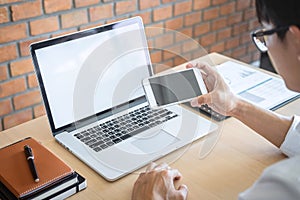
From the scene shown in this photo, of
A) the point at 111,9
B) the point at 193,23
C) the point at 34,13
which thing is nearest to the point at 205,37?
the point at 193,23

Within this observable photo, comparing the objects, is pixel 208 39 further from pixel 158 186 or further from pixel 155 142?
pixel 158 186

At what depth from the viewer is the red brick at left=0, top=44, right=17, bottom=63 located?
172 centimetres

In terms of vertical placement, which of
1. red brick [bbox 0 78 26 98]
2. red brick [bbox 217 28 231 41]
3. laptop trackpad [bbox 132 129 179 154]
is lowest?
red brick [bbox 217 28 231 41]

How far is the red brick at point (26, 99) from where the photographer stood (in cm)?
186

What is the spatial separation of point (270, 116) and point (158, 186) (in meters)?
0.43

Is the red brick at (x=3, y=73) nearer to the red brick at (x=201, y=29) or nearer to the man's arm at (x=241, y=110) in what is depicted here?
the man's arm at (x=241, y=110)

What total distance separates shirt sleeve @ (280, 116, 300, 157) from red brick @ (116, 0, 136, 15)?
3.66 feet

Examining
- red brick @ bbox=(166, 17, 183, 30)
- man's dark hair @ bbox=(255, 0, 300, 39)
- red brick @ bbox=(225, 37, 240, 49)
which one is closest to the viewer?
man's dark hair @ bbox=(255, 0, 300, 39)

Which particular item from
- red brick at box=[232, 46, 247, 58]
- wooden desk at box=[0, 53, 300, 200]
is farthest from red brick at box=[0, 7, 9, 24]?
red brick at box=[232, 46, 247, 58]

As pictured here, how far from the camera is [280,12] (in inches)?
30.8

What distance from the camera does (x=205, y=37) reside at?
8.39ft

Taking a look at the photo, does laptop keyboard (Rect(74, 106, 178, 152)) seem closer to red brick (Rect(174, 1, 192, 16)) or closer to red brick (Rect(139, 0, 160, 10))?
red brick (Rect(139, 0, 160, 10))

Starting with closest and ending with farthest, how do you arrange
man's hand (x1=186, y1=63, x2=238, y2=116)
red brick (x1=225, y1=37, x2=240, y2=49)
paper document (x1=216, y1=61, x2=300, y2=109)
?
1. man's hand (x1=186, y1=63, x2=238, y2=116)
2. paper document (x1=216, y1=61, x2=300, y2=109)
3. red brick (x1=225, y1=37, x2=240, y2=49)

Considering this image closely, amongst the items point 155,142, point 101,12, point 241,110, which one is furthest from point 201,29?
point 155,142
